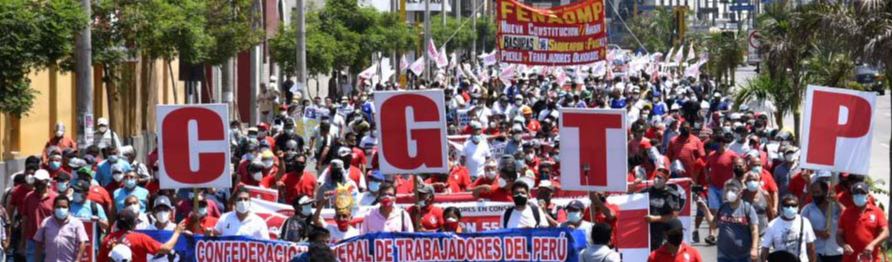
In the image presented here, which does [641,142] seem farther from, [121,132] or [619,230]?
[121,132]

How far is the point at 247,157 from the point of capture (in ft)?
61.1

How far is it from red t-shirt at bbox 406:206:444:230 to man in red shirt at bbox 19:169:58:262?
3.03 metres

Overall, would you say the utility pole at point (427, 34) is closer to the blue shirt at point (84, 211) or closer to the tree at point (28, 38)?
the tree at point (28, 38)

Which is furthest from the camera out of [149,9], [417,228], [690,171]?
[149,9]

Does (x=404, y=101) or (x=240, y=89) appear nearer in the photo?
(x=404, y=101)

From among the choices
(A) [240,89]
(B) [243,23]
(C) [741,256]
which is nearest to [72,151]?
(C) [741,256]

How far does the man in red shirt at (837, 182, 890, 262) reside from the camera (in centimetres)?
1316

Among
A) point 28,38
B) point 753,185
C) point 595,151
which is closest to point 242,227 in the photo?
point 595,151

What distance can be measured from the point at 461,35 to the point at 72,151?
6929cm

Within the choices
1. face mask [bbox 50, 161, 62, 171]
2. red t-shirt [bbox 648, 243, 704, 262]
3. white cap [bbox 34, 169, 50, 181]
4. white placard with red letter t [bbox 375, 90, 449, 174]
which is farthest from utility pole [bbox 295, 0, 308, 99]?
red t-shirt [bbox 648, 243, 704, 262]

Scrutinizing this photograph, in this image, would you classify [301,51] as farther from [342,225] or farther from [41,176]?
[342,225]

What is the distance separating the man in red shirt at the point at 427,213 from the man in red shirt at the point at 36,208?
9.83ft

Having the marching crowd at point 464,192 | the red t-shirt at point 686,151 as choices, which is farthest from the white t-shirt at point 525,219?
the red t-shirt at point 686,151

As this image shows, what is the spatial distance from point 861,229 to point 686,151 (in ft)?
23.4
